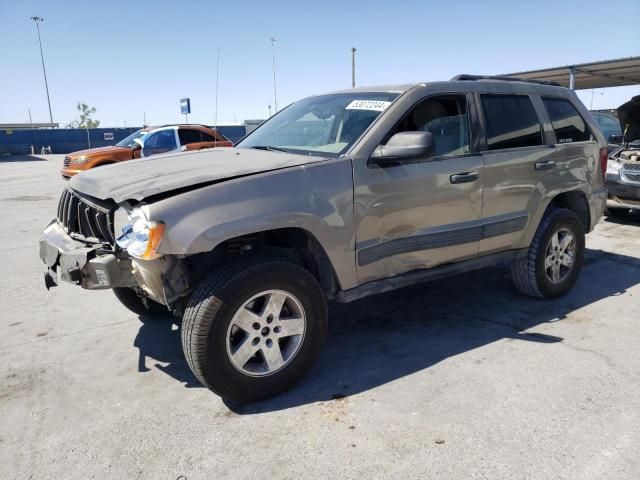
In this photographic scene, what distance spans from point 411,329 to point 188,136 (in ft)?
36.7

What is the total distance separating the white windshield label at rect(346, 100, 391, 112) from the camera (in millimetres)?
3509

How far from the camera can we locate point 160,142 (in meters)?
13.6

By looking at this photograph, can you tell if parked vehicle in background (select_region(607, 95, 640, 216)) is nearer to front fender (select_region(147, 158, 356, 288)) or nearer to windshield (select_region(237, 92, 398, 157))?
windshield (select_region(237, 92, 398, 157))

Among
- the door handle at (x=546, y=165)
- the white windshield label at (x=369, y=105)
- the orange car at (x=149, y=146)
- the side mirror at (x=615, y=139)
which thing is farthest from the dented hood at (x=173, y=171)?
the orange car at (x=149, y=146)

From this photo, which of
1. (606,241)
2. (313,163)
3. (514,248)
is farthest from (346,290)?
(606,241)

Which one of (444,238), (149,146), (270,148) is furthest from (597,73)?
(270,148)

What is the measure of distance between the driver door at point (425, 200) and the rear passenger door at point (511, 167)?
5.4 inches

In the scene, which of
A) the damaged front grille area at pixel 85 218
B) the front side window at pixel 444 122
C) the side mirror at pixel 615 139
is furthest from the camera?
the side mirror at pixel 615 139

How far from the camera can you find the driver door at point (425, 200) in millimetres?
3297

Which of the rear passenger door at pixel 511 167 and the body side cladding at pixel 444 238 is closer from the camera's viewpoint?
the body side cladding at pixel 444 238

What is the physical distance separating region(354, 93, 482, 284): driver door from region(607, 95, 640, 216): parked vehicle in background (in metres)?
5.10

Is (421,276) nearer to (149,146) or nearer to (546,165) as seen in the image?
(546,165)

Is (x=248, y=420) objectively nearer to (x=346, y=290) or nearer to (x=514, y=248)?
(x=346, y=290)

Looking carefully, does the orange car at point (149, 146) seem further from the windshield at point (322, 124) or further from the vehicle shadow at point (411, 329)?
the vehicle shadow at point (411, 329)
